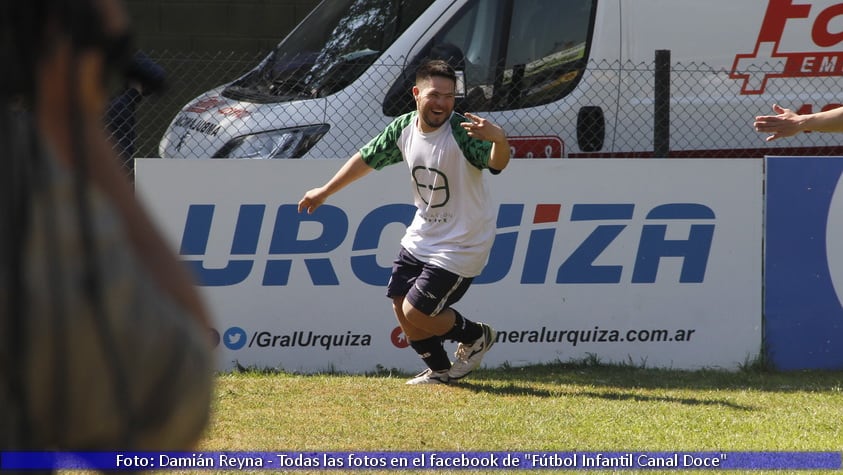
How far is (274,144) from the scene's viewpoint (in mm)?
7586

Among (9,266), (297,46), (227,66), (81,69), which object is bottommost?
(227,66)

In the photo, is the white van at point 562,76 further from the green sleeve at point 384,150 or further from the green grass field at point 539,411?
the green grass field at point 539,411

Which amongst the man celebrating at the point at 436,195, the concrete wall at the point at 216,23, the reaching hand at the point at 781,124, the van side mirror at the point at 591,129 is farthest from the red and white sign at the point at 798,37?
the concrete wall at the point at 216,23

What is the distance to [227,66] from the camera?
13141 millimetres

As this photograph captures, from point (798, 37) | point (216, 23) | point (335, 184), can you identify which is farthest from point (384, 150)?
point (216, 23)

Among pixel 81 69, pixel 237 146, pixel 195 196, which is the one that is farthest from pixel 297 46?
pixel 81 69

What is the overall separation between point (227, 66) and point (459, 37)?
19.0 ft

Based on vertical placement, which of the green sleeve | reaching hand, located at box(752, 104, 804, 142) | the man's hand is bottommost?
the man's hand

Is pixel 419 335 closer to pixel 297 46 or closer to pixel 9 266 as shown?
pixel 297 46

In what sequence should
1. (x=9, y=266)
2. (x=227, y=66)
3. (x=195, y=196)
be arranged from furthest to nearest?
(x=227, y=66) < (x=195, y=196) < (x=9, y=266)

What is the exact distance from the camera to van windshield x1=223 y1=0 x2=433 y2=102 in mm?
7902

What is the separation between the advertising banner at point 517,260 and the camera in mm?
7000

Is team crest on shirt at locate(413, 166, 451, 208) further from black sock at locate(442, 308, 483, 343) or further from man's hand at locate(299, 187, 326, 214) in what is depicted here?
black sock at locate(442, 308, 483, 343)

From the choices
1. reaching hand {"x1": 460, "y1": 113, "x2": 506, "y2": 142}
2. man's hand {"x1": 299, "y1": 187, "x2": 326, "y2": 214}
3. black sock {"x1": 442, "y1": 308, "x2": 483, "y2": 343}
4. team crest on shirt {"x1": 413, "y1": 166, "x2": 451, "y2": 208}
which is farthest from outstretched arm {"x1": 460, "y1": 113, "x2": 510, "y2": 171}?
black sock {"x1": 442, "y1": 308, "x2": 483, "y2": 343}
